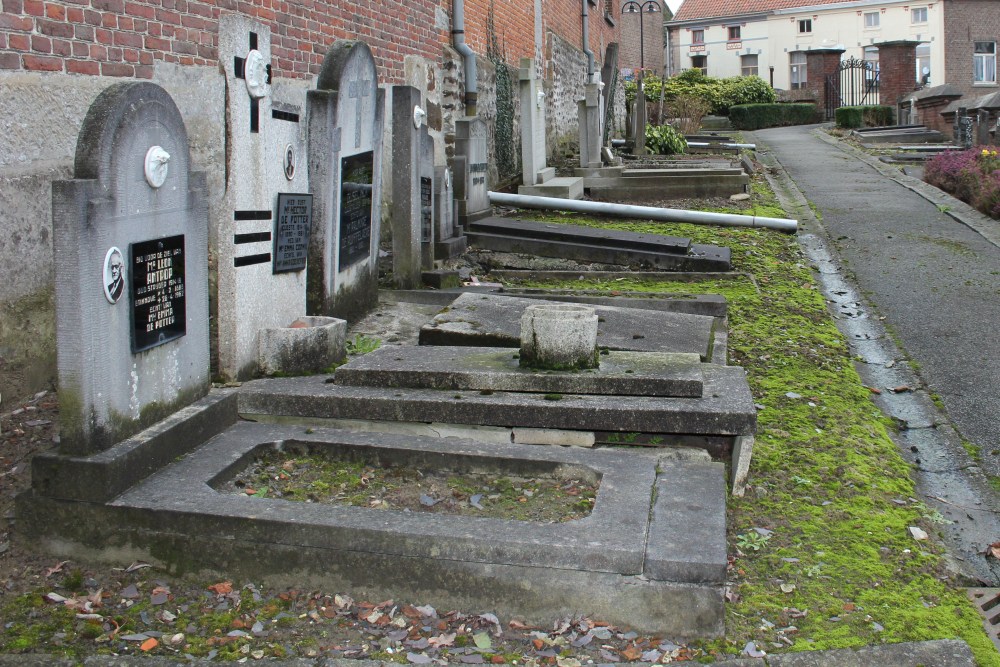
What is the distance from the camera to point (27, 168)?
4559 millimetres

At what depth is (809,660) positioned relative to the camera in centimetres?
314

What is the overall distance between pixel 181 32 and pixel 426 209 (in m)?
2.75

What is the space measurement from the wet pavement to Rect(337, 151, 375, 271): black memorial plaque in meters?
3.64

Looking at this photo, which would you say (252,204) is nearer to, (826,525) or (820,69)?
(826,525)

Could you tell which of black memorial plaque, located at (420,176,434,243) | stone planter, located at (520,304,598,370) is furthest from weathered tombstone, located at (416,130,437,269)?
stone planter, located at (520,304,598,370)

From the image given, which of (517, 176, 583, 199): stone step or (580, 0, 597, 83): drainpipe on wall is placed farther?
(580, 0, 597, 83): drainpipe on wall

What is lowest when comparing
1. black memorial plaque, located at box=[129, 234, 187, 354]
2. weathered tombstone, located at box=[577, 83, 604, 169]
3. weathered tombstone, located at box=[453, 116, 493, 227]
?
black memorial plaque, located at box=[129, 234, 187, 354]

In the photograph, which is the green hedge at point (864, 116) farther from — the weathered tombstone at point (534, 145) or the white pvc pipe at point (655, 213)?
the white pvc pipe at point (655, 213)

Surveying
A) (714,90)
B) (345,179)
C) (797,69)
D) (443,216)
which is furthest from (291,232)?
(797,69)

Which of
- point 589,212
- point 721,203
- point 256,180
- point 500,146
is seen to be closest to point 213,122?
point 256,180

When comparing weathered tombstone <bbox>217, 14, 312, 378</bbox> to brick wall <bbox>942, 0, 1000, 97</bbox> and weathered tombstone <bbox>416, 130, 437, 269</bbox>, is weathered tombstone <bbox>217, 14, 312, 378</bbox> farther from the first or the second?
brick wall <bbox>942, 0, 1000, 97</bbox>

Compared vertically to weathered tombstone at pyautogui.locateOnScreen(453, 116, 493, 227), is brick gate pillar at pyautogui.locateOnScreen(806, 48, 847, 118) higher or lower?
higher

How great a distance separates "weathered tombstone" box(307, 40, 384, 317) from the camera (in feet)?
19.6

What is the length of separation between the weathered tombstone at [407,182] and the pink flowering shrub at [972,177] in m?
8.91
